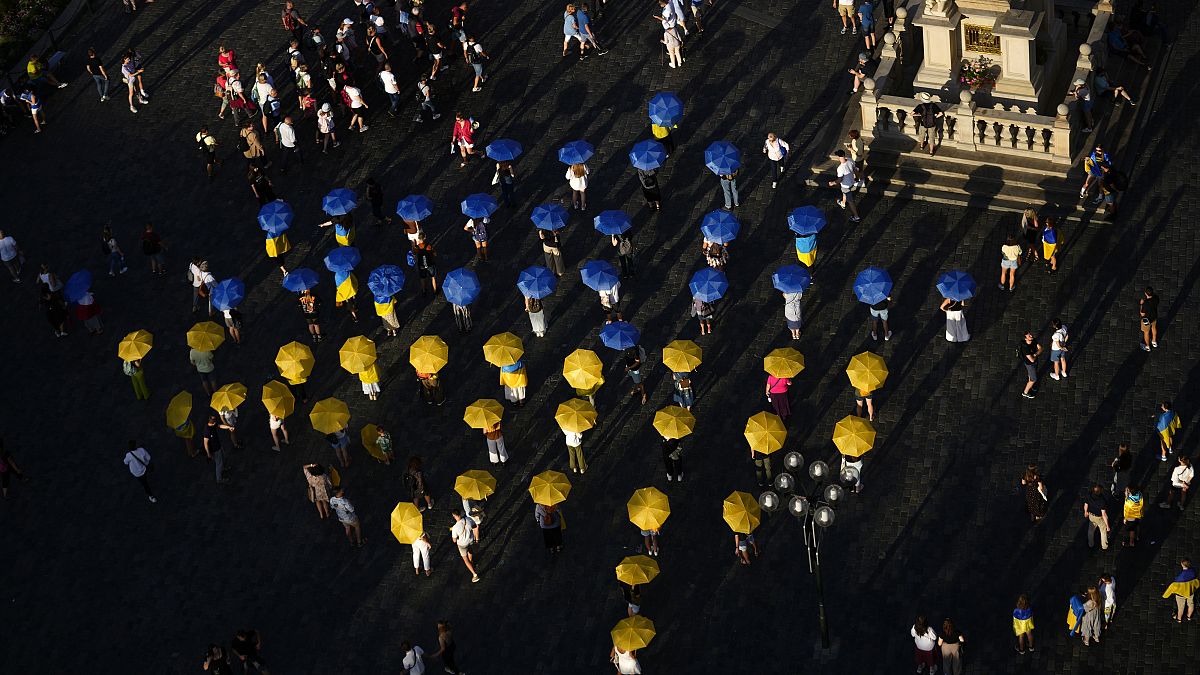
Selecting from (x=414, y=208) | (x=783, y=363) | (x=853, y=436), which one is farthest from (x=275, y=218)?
(x=853, y=436)

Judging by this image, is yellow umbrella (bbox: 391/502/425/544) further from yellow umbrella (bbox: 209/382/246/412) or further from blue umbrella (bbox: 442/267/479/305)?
blue umbrella (bbox: 442/267/479/305)

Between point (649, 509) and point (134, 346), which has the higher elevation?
point (134, 346)

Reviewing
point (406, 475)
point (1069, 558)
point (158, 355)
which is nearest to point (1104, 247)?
point (1069, 558)

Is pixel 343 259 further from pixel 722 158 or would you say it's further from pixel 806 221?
pixel 806 221

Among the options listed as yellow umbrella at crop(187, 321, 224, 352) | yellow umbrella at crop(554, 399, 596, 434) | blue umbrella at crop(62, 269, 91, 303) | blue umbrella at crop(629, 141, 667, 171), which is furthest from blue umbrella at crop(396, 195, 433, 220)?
yellow umbrella at crop(554, 399, 596, 434)

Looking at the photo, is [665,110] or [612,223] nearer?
[612,223]

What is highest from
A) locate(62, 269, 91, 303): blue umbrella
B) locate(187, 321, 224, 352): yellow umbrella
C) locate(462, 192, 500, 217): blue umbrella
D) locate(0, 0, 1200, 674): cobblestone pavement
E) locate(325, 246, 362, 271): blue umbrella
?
locate(62, 269, 91, 303): blue umbrella
